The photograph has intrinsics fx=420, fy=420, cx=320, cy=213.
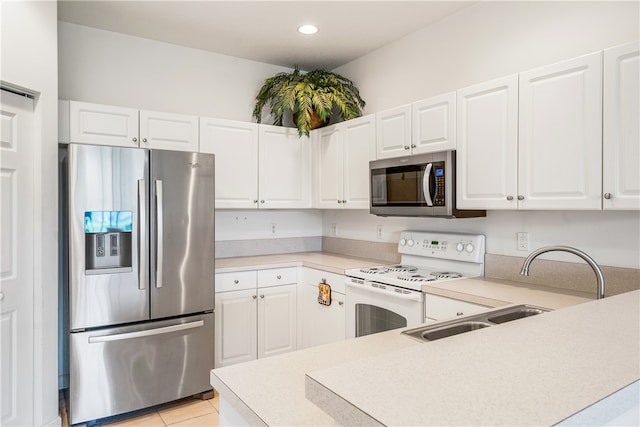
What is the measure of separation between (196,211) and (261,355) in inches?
50.1

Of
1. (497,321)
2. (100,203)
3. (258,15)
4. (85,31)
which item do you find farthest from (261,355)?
(85,31)

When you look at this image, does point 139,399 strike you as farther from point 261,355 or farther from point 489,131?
point 489,131

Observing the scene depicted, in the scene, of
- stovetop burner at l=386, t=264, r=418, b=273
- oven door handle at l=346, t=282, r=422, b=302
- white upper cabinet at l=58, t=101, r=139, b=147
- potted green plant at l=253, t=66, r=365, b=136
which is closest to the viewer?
oven door handle at l=346, t=282, r=422, b=302

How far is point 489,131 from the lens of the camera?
7.79 feet

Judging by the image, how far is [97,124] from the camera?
9.19 ft

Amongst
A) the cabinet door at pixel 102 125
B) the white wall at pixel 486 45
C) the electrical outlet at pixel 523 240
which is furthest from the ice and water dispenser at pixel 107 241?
the electrical outlet at pixel 523 240

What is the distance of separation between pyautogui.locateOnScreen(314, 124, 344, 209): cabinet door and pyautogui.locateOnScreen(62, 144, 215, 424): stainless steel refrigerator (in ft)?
3.64

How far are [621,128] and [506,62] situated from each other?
3.24 ft

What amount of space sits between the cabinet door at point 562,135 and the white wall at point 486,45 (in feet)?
1.25

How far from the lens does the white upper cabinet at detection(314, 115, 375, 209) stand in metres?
3.28

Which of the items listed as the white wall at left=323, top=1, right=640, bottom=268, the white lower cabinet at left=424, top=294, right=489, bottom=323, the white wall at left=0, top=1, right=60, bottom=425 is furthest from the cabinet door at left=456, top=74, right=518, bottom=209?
the white wall at left=0, top=1, right=60, bottom=425

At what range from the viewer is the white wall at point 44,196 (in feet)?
7.46

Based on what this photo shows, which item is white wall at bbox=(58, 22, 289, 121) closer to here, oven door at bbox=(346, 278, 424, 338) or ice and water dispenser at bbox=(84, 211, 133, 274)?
ice and water dispenser at bbox=(84, 211, 133, 274)

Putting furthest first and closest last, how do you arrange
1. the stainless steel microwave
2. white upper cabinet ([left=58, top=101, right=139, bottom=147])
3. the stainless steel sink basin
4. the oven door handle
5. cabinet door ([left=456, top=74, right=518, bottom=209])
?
white upper cabinet ([left=58, top=101, right=139, bottom=147]) → the stainless steel microwave → the oven door handle → cabinet door ([left=456, top=74, right=518, bottom=209]) → the stainless steel sink basin
